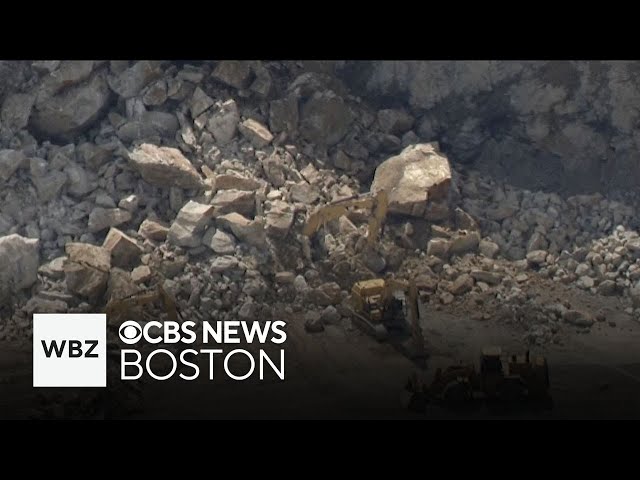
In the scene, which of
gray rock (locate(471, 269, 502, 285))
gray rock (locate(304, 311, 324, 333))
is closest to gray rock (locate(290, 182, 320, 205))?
gray rock (locate(304, 311, 324, 333))

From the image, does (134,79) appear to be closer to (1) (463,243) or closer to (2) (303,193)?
(2) (303,193)

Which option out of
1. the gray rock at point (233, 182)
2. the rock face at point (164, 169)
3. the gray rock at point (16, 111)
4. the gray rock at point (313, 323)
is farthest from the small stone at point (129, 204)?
the gray rock at point (313, 323)

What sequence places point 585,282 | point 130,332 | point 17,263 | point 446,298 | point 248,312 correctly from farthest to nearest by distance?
point 585,282
point 446,298
point 17,263
point 248,312
point 130,332

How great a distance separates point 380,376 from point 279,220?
10.7 feet

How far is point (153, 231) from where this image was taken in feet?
46.3

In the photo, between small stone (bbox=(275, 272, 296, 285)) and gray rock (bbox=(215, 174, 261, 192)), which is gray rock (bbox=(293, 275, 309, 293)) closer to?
small stone (bbox=(275, 272, 296, 285))

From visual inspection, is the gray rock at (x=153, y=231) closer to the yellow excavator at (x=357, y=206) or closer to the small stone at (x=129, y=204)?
the small stone at (x=129, y=204)

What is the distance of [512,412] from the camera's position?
11328mm

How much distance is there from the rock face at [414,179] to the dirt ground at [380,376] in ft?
6.58

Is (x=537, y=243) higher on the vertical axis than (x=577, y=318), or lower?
higher

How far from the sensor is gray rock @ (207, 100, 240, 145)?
15523 mm

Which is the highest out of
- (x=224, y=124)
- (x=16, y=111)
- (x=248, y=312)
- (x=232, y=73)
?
(x=232, y=73)

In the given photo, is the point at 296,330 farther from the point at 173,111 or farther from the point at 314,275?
the point at 173,111

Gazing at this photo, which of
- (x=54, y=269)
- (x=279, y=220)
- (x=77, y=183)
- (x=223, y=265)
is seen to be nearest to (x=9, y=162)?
(x=77, y=183)
